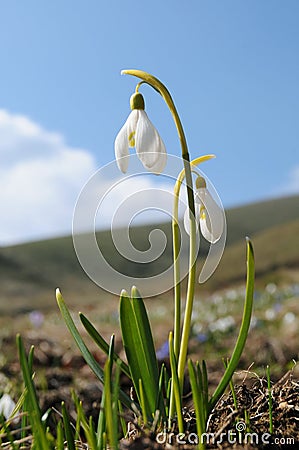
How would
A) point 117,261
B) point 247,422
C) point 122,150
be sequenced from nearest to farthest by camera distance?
point 247,422, point 122,150, point 117,261

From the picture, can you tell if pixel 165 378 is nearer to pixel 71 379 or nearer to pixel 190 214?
pixel 190 214

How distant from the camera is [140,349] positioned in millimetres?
1802

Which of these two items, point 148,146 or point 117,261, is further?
point 117,261

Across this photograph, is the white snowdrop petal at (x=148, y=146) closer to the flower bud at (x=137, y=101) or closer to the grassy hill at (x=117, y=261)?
the flower bud at (x=137, y=101)

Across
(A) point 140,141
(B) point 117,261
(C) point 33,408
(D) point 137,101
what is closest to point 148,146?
(A) point 140,141

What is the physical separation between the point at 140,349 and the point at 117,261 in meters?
38.9

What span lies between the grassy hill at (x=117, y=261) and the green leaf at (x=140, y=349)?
357 inches

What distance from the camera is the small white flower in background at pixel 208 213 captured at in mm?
1768

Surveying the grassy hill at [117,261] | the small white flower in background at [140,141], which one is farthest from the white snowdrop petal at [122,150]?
the grassy hill at [117,261]

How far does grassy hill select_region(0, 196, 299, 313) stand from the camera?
26.0 m

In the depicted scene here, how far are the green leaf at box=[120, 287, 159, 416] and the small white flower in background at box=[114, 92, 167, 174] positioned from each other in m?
0.40

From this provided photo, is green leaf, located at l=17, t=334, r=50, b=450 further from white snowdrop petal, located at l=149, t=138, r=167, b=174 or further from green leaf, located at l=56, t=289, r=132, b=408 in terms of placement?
white snowdrop petal, located at l=149, t=138, r=167, b=174

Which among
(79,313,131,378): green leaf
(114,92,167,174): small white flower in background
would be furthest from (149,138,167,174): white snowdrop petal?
(79,313,131,378): green leaf

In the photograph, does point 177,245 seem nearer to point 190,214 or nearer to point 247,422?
point 190,214
